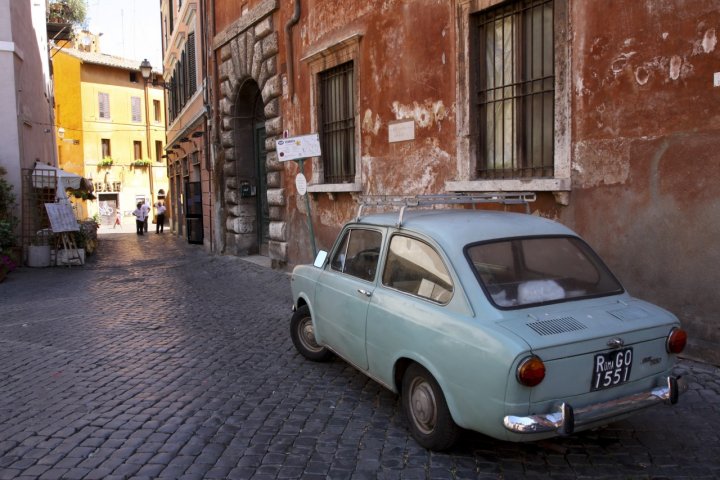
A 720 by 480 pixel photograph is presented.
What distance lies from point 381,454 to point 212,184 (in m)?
13.9

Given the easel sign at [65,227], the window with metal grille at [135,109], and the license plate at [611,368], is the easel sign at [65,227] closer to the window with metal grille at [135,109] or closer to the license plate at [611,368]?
the license plate at [611,368]

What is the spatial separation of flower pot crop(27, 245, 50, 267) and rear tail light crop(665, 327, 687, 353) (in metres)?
14.1

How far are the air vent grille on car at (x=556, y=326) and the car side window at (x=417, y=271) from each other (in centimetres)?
55

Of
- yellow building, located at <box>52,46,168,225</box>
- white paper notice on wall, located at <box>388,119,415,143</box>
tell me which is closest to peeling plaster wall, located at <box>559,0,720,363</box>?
white paper notice on wall, located at <box>388,119,415,143</box>

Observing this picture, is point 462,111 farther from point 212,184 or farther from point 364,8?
point 212,184

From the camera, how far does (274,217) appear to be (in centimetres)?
1266

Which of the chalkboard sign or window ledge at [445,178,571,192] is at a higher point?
window ledge at [445,178,571,192]

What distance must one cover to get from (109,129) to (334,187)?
116 feet

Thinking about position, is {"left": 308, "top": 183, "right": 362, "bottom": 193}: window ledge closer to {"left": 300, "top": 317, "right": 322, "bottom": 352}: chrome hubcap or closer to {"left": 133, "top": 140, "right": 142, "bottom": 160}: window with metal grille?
{"left": 300, "top": 317, "right": 322, "bottom": 352}: chrome hubcap

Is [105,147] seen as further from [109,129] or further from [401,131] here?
[401,131]

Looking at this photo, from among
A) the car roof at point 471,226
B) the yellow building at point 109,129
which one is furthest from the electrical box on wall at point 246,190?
the yellow building at point 109,129

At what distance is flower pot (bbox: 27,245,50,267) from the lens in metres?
14.2

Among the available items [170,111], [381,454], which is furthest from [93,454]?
[170,111]

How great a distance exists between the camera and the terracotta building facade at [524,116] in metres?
5.25
